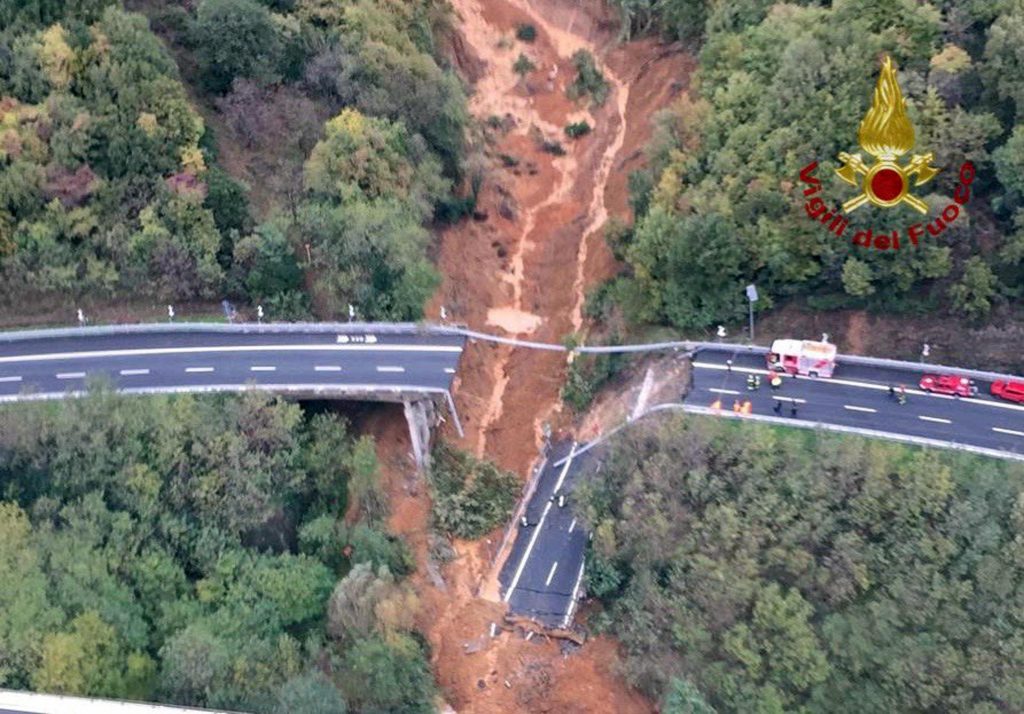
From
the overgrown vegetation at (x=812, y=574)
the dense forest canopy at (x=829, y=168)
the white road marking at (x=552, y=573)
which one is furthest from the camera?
the dense forest canopy at (x=829, y=168)

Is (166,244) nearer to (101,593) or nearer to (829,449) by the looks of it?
(101,593)

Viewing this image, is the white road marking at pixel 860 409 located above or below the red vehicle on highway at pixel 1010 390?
below

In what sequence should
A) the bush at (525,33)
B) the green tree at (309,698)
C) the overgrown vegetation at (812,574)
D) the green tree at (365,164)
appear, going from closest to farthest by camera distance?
1. the overgrown vegetation at (812,574)
2. the green tree at (309,698)
3. the green tree at (365,164)
4. the bush at (525,33)

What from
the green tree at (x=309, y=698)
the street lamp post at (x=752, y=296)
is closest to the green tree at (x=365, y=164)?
the street lamp post at (x=752, y=296)

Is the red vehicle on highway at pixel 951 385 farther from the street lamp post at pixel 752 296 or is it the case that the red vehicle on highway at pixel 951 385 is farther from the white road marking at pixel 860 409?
the street lamp post at pixel 752 296

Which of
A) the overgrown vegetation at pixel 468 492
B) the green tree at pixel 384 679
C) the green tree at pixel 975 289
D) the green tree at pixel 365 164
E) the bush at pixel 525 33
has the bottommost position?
the green tree at pixel 384 679

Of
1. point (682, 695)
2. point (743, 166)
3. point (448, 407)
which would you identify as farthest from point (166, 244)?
point (682, 695)

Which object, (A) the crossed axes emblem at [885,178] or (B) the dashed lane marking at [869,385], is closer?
(B) the dashed lane marking at [869,385]

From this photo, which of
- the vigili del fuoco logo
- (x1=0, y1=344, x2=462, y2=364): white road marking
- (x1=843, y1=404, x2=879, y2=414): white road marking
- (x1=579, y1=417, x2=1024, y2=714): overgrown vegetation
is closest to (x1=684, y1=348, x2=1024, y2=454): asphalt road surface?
(x1=843, y1=404, x2=879, y2=414): white road marking
